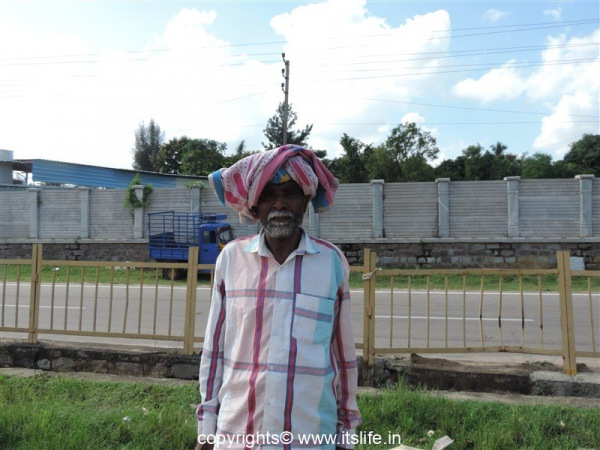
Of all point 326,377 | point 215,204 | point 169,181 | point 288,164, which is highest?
point 169,181

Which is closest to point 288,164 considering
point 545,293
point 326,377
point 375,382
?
point 326,377

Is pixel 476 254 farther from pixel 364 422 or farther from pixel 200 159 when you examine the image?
pixel 200 159

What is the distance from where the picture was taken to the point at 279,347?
5.31 ft

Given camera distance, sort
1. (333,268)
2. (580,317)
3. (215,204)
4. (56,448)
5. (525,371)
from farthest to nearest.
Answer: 1. (215,204)
2. (580,317)
3. (525,371)
4. (56,448)
5. (333,268)

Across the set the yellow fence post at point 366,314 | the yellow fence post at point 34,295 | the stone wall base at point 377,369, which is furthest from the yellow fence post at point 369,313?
the yellow fence post at point 34,295

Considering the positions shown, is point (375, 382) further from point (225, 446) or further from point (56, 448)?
point (225, 446)

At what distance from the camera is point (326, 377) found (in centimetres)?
167

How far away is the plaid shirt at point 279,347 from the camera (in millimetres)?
1606

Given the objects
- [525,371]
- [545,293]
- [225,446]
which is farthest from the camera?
[545,293]

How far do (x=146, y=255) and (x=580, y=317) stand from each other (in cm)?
1297

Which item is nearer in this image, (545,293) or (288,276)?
(288,276)

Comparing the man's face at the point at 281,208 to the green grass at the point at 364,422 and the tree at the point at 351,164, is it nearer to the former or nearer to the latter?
the green grass at the point at 364,422

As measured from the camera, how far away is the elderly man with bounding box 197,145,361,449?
5.27 feet

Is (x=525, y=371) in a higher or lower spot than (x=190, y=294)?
lower
